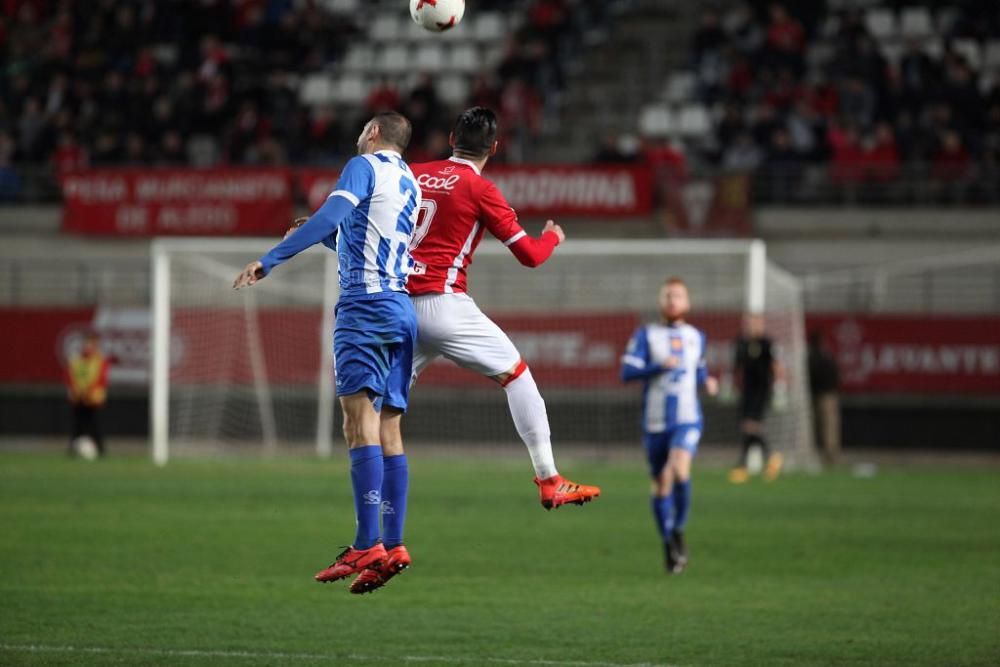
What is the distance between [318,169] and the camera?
30062 mm

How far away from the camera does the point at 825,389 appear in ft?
85.9

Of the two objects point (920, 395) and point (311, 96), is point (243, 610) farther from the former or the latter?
point (311, 96)

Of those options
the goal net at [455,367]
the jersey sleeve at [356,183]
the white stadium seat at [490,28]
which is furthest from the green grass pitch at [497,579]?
the white stadium seat at [490,28]

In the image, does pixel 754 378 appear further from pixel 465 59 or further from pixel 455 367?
pixel 465 59

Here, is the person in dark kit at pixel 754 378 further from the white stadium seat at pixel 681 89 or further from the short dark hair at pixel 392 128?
the short dark hair at pixel 392 128

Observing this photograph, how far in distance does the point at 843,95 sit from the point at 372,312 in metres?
21.9

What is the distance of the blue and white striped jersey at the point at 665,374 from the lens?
533 inches

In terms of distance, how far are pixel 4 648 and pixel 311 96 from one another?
83.1ft

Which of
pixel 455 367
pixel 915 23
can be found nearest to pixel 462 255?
pixel 455 367

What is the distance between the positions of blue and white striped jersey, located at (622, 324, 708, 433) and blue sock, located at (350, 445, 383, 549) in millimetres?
5309

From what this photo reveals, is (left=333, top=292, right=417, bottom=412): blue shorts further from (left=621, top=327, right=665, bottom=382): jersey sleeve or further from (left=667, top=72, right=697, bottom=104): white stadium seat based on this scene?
(left=667, top=72, right=697, bottom=104): white stadium seat

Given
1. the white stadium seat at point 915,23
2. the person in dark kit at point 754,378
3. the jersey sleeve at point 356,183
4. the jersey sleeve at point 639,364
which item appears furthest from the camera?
the white stadium seat at point 915,23

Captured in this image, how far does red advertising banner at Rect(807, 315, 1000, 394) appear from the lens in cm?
2659

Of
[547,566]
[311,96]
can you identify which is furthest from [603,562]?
[311,96]
